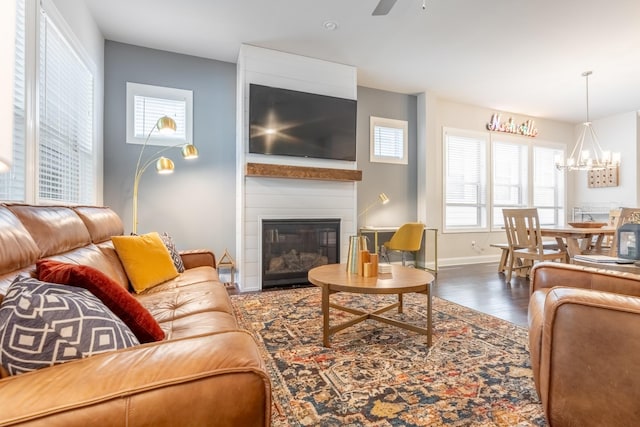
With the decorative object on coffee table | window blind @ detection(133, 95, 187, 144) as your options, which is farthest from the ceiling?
the decorative object on coffee table

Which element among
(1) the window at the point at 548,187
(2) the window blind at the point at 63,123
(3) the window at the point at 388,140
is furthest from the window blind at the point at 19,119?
(1) the window at the point at 548,187

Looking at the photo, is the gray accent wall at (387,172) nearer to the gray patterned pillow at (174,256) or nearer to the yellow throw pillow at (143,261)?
the gray patterned pillow at (174,256)

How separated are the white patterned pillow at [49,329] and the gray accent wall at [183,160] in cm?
310

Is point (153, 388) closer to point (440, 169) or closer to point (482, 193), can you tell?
point (440, 169)

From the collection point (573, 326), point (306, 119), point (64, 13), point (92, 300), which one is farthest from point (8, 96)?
point (306, 119)

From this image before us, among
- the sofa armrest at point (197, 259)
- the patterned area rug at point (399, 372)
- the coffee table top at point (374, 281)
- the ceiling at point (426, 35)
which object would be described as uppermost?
the ceiling at point (426, 35)

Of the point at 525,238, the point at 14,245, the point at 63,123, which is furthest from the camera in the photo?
the point at 525,238

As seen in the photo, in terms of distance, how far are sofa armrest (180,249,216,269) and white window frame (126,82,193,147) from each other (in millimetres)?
1773

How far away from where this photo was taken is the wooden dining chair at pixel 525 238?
3.80 m

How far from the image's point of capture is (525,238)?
404 centimetres

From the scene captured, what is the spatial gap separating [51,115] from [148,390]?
8.86 ft

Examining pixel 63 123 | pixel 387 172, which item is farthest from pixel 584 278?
pixel 63 123

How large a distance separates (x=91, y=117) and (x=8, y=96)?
3.18 m

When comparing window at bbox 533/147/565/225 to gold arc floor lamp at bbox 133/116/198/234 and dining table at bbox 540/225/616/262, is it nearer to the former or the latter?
dining table at bbox 540/225/616/262
